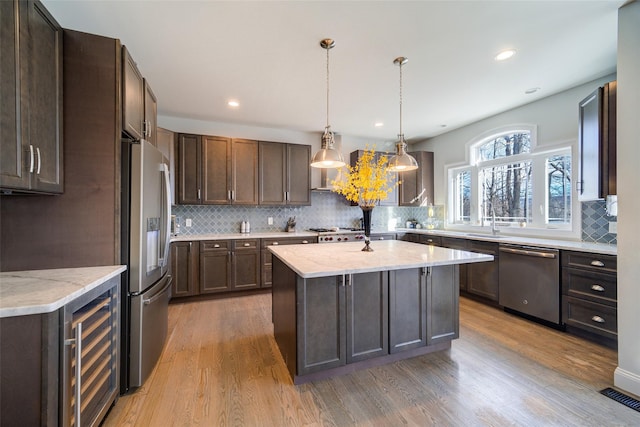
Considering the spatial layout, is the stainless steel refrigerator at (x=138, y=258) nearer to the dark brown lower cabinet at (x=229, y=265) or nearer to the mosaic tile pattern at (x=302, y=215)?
the dark brown lower cabinet at (x=229, y=265)

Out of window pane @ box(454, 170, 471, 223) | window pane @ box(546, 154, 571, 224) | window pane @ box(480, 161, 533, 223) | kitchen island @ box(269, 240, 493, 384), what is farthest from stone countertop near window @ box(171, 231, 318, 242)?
window pane @ box(546, 154, 571, 224)

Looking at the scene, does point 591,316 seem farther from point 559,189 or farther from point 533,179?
point 533,179

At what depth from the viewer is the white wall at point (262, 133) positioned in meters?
4.19

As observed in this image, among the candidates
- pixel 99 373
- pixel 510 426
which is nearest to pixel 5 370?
pixel 99 373

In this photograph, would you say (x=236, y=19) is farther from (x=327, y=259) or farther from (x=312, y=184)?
(x=312, y=184)

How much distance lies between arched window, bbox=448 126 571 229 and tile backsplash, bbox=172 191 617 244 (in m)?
0.39

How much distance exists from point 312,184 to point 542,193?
11.3 ft

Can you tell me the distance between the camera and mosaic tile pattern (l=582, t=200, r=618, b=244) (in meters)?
2.87

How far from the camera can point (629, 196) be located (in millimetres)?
1832

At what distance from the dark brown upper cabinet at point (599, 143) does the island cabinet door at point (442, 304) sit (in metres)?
1.49

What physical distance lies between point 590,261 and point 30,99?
4.47 metres

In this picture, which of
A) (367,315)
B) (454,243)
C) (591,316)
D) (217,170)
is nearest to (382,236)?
(454,243)

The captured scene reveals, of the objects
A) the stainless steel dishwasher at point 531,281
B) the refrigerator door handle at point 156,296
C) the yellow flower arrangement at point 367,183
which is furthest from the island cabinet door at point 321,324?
the stainless steel dishwasher at point 531,281

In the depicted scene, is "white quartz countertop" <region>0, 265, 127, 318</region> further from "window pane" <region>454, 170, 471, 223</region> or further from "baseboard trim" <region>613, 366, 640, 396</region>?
"window pane" <region>454, 170, 471, 223</region>
